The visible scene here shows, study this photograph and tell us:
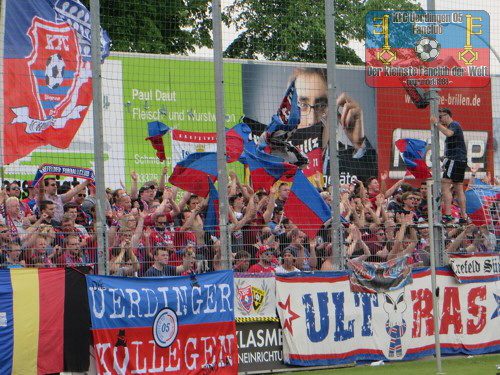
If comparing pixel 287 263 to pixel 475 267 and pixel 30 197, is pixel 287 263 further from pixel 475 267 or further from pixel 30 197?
pixel 30 197

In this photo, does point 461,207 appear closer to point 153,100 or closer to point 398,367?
point 398,367

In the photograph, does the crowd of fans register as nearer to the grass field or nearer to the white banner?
the white banner

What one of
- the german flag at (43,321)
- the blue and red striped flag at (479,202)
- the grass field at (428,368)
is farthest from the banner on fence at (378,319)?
the german flag at (43,321)

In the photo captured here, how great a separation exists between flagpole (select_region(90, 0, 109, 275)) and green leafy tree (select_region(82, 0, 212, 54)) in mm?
812

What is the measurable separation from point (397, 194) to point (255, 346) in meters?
5.36

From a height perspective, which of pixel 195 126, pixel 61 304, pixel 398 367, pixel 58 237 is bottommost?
pixel 398 367

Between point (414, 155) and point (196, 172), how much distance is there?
5.81m

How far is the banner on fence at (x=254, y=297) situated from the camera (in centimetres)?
1393

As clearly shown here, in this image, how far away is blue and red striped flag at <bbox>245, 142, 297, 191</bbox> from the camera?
1545 centimetres

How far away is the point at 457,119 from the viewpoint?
18.3 metres

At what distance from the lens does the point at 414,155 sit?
18.6 meters

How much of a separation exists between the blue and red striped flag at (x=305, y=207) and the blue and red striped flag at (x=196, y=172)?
1.57 m

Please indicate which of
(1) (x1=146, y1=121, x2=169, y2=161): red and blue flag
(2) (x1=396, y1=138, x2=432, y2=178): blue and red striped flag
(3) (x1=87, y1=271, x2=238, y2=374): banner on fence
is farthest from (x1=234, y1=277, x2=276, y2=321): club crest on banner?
(2) (x1=396, y1=138, x2=432, y2=178): blue and red striped flag

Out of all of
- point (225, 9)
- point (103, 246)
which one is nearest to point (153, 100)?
point (225, 9)
